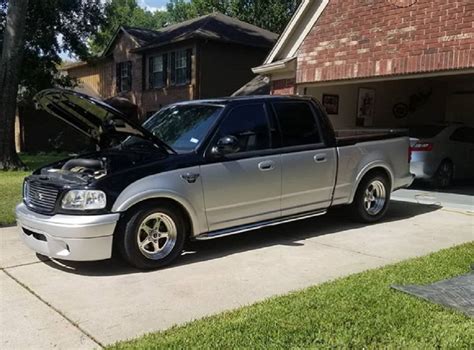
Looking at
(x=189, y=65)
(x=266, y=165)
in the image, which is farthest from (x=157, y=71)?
(x=266, y=165)

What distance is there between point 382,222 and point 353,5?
17.3 feet

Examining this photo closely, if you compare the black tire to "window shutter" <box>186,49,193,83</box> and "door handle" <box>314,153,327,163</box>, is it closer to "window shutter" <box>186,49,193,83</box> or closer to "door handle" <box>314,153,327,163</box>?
"door handle" <box>314,153,327,163</box>

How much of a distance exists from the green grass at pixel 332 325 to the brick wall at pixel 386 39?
5986 millimetres

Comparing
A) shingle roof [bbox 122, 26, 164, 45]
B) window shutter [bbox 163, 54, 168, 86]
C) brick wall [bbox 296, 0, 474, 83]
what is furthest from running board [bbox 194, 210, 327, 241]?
shingle roof [bbox 122, 26, 164, 45]

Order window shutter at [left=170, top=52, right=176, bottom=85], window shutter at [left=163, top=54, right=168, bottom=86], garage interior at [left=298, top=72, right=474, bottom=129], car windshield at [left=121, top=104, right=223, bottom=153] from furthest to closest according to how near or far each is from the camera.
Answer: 1. window shutter at [left=163, top=54, right=168, bottom=86]
2. window shutter at [left=170, top=52, right=176, bottom=85]
3. garage interior at [left=298, top=72, right=474, bottom=129]
4. car windshield at [left=121, top=104, right=223, bottom=153]

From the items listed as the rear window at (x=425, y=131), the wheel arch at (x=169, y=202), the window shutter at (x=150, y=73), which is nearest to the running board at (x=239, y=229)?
the wheel arch at (x=169, y=202)

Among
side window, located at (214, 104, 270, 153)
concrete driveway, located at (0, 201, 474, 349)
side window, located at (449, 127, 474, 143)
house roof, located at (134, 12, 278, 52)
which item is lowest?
Result: concrete driveway, located at (0, 201, 474, 349)

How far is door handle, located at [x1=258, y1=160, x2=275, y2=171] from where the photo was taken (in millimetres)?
6512

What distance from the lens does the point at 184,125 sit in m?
6.65

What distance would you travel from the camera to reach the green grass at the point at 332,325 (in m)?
3.80

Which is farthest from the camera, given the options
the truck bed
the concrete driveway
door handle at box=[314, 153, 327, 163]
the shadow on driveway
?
the truck bed

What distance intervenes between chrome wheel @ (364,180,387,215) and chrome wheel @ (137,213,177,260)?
3.42 m

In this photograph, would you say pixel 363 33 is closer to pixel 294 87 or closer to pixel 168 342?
pixel 294 87

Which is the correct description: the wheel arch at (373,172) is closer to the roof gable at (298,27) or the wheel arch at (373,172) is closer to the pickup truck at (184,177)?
the pickup truck at (184,177)
